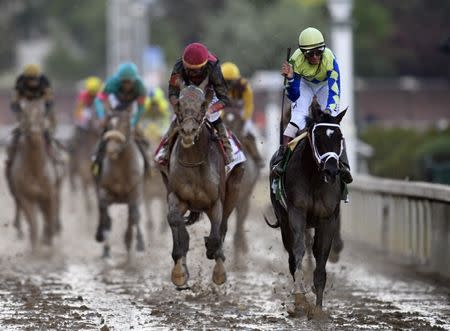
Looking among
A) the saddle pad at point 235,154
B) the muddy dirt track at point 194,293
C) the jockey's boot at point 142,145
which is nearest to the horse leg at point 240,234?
the muddy dirt track at point 194,293

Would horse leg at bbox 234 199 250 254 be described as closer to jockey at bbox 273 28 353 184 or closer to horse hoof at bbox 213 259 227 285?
horse hoof at bbox 213 259 227 285

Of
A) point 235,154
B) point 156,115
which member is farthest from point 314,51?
point 156,115

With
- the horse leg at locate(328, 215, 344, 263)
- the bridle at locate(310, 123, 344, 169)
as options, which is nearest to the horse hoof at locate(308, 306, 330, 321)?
the bridle at locate(310, 123, 344, 169)

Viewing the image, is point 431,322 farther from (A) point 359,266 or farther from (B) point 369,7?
(B) point 369,7

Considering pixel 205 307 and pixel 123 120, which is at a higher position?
pixel 123 120

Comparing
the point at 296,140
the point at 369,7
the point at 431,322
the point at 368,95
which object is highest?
the point at 369,7

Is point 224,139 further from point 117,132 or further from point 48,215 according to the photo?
point 48,215

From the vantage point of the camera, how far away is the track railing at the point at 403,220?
15.0m

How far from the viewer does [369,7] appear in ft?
252

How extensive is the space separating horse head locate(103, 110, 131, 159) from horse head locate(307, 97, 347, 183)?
6.18 m

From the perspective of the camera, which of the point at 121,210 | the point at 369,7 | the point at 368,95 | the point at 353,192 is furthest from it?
the point at 369,7

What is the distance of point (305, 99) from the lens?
12.0 metres

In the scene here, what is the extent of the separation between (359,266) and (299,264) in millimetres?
5277

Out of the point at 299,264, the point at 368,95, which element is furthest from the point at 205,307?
the point at 368,95
